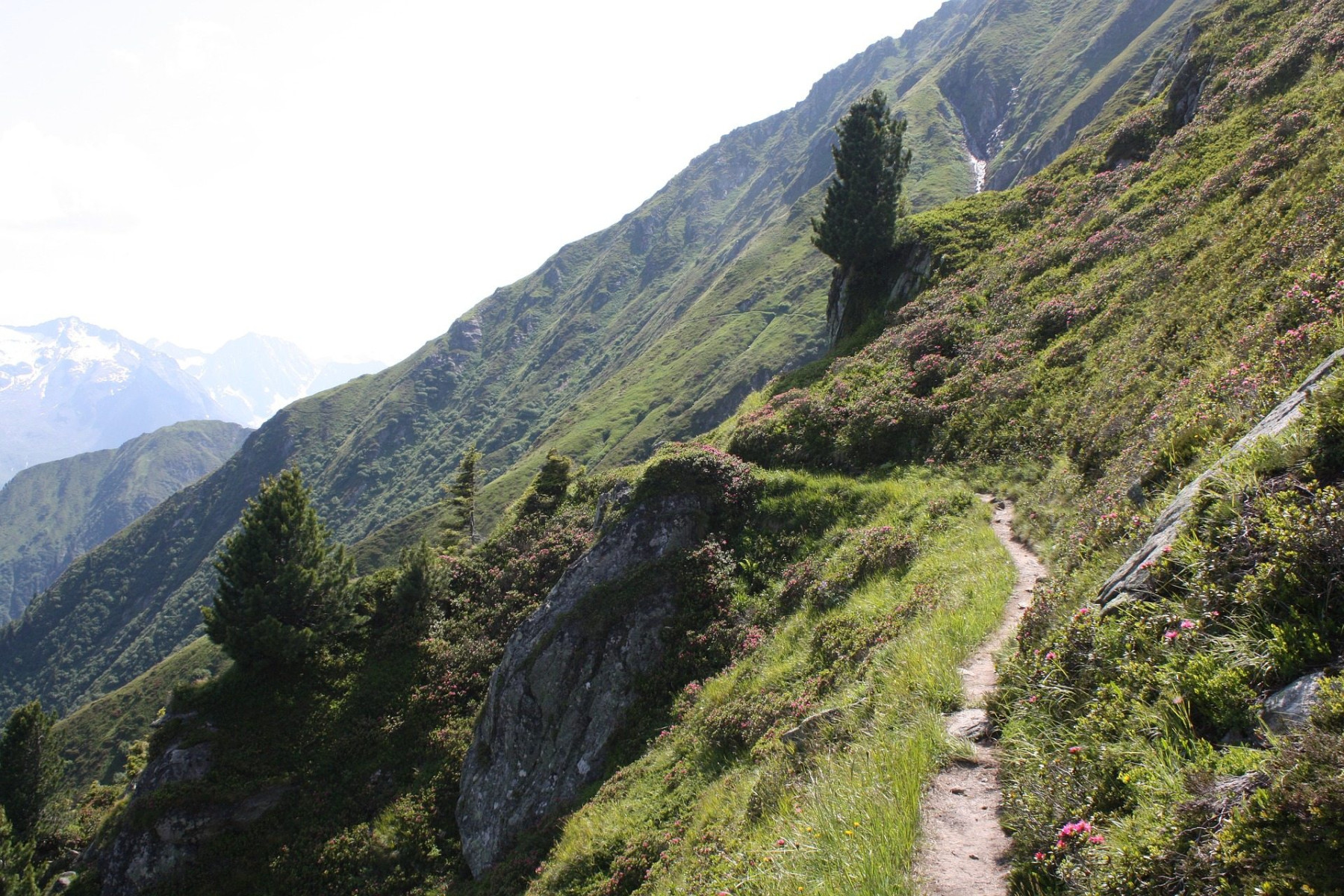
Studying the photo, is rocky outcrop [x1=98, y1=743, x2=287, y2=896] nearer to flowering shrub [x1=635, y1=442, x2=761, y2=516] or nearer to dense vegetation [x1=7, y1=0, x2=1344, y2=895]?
dense vegetation [x1=7, y1=0, x2=1344, y2=895]

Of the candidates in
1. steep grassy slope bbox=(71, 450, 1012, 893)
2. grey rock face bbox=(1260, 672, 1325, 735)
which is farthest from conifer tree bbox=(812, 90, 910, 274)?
grey rock face bbox=(1260, 672, 1325, 735)

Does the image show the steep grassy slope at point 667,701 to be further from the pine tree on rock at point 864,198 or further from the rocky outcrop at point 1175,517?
the pine tree on rock at point 864,198

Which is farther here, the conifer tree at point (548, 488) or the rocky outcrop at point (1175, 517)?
the conifer tree at point (548, 488)

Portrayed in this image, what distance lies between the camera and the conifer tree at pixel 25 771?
40.2 meters

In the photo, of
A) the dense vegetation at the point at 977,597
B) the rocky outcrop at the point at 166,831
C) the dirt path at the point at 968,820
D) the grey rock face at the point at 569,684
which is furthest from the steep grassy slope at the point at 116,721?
the dirt path at the point at 968,820

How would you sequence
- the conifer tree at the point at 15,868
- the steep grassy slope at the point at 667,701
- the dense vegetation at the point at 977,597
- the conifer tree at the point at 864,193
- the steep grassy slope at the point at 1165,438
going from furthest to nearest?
the conifer tree at the point at 864,193 < the conifer tree at the point at 15,868 < the steep grassy slope at the point at 667,701 < the dense vegetation at the point at 977,597 < the steep grassy slope at the point at 1165,438

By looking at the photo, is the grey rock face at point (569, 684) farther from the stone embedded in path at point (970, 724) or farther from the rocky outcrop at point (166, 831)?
the stone embedded in path at point (970, 724)

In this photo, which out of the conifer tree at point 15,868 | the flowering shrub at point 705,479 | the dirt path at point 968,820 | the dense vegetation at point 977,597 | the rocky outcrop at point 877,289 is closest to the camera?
the dense vegetation at point 977,597

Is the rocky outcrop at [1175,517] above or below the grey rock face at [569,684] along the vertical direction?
above

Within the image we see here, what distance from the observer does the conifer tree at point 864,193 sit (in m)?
35.5

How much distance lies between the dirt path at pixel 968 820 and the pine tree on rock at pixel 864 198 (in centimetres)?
3239

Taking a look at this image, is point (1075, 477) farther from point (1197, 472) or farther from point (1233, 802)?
point (1233, 802)

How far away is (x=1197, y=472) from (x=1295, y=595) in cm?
406

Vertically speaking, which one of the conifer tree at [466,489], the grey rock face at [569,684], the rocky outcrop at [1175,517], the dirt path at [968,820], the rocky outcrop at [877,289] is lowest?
the grey rock face at [569,684]
